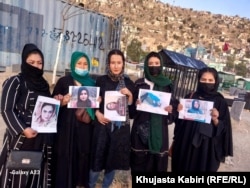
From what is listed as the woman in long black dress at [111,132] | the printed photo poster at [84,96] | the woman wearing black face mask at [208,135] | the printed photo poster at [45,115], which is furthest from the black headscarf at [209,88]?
the printed photo poster at [45,115]

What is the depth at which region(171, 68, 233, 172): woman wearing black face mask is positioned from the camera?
3348 mm

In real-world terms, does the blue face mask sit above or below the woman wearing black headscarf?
above

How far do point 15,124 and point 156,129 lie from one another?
4.33 ft

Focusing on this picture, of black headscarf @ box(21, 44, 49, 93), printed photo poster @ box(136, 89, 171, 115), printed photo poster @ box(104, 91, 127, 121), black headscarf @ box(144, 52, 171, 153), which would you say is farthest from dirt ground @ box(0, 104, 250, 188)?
black headscarf @ box(21, 44, 49, 93)

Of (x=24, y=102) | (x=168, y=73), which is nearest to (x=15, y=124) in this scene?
(x=24, y=102)

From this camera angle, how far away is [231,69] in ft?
178

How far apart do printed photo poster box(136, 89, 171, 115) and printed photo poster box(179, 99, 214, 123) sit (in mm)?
176

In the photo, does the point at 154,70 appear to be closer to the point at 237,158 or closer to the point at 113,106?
the point at 113,106

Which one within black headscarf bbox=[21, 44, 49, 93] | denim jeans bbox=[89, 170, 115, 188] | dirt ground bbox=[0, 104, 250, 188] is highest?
black headscarf bbox=[21, 44, 49, 93]

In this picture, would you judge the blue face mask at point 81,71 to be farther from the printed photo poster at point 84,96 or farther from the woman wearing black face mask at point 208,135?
the woman wearing black face mask at point 208,135

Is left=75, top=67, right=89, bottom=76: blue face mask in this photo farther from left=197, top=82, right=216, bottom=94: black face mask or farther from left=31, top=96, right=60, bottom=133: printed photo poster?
left=197, top=82, right=216, bottom=94: black face mask

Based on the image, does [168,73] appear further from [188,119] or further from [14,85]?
[14,85]

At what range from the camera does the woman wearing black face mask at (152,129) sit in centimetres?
336

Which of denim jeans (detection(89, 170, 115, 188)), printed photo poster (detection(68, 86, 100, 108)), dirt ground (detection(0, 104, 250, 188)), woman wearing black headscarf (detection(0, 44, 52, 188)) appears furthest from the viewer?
dirt ground (detection(0, 104, 250, 188))
